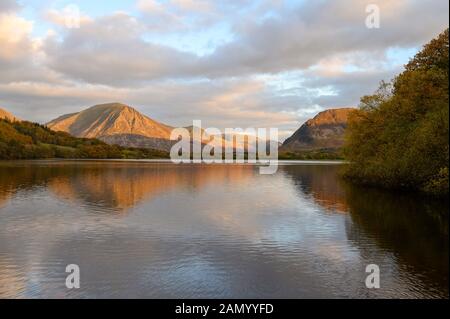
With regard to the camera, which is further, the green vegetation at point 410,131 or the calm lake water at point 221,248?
the green vegetation at point 410,131

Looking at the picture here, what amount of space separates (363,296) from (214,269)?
936 centimetres

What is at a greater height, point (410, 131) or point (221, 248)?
point (410, 131)

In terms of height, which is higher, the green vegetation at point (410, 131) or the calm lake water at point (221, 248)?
the green vegetation at point (410, 131)

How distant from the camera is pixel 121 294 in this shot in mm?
21906

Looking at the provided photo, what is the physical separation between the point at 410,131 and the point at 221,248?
45.7 m

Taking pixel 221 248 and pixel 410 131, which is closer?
pixel 221 248

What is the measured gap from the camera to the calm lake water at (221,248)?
22.9 m

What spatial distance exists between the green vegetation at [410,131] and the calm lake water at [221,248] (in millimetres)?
5319

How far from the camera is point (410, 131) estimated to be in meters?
64.3

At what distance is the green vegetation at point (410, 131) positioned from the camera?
171 feet

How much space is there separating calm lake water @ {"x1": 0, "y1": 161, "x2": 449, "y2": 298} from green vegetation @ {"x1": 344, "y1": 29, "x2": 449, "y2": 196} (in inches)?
209

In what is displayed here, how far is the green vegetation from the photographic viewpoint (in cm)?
5200
